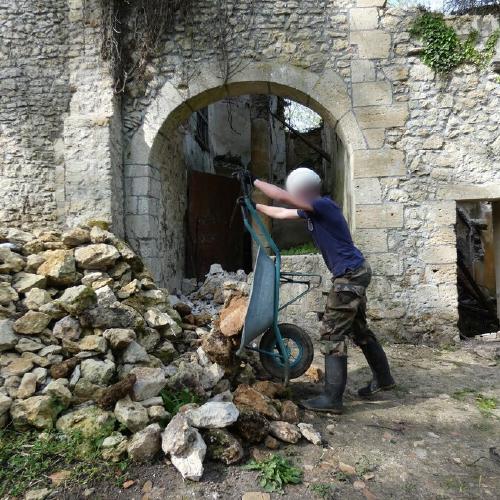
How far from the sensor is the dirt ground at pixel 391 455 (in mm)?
1846

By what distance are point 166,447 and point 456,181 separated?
4071mm

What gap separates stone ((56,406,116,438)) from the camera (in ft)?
6.86

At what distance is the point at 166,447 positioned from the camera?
197 centimetres

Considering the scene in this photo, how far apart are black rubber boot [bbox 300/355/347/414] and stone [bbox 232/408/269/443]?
0.55m

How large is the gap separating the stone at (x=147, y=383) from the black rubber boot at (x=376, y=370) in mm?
1477

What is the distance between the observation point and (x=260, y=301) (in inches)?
105

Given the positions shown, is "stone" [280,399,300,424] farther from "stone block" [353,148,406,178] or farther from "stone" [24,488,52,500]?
"stone block" [353,148,406,178]

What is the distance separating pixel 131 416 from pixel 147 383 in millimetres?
255

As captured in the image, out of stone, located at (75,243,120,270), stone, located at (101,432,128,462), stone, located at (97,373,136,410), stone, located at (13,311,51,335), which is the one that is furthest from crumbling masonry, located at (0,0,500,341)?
stone, located at (101,432,128,462)

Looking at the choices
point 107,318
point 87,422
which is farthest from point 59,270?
point 87,422

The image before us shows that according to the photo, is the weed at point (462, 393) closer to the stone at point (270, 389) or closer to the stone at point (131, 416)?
the stone at point (270, 389)

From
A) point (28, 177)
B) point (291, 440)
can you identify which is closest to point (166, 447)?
point (291, 440)

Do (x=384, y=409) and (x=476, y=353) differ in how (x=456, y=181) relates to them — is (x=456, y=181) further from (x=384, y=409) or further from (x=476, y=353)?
(x=384, y=409)

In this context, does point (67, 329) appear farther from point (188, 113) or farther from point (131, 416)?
point (188, 113)
